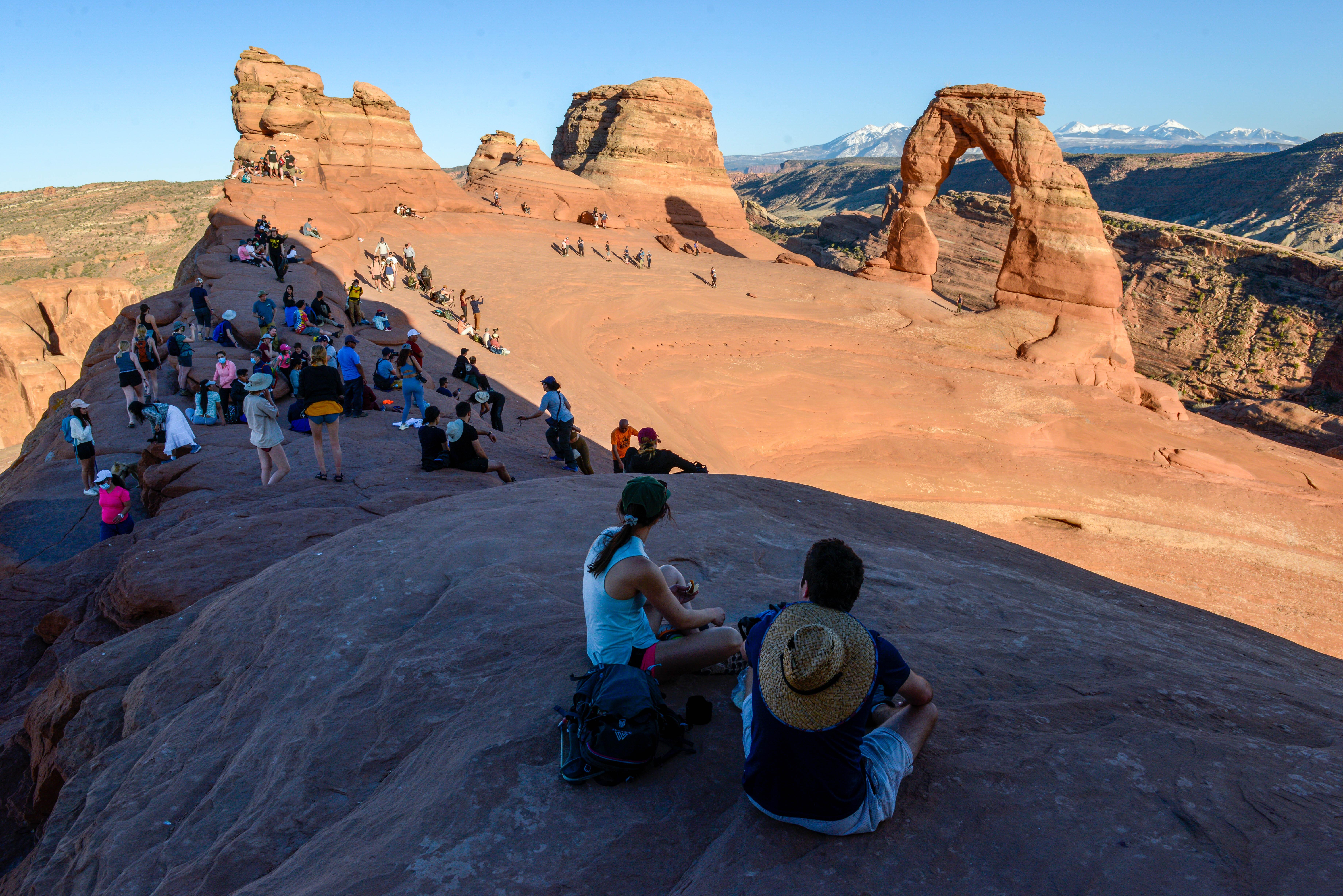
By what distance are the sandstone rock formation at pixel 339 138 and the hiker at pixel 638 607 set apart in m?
30.6

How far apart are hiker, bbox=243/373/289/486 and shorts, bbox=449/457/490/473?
80.0 inches

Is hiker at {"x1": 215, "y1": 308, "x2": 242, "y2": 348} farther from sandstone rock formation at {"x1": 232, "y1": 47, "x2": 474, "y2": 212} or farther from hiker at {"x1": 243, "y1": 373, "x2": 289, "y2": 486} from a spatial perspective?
sandstone rock formation at {"x1": 232, "y1": 47, "x2": 474, "y2": 212}

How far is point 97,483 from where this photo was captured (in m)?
8.76

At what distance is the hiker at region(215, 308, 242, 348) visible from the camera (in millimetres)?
→ 15359

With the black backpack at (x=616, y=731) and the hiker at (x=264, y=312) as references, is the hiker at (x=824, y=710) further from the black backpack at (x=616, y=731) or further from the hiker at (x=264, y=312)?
the hiker at (x=264, y=312)

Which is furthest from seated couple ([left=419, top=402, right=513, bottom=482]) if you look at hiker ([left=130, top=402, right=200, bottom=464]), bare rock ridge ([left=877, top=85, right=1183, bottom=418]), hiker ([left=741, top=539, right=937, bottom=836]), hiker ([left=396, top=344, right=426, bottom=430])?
bare rock ridge ([left=877, top=85, right=1183, bottom=418])

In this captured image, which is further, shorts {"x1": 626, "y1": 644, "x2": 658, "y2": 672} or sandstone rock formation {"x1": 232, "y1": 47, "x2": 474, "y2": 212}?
sandstone rock formation {"x1": 232, "y1": 47, "x2": 474, "y2": 212}

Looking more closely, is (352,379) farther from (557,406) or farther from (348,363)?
(557,406)

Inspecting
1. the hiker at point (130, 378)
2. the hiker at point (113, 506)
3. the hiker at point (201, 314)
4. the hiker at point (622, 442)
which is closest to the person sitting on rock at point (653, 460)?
the hiker at point (622, 442)

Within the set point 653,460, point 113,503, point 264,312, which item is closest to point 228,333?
point 264,312

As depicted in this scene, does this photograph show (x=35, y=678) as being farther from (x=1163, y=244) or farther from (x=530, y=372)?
(x=1163, y=244)

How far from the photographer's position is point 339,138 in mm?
33469

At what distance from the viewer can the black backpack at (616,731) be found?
118 inches

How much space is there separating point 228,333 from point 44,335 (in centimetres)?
3110
